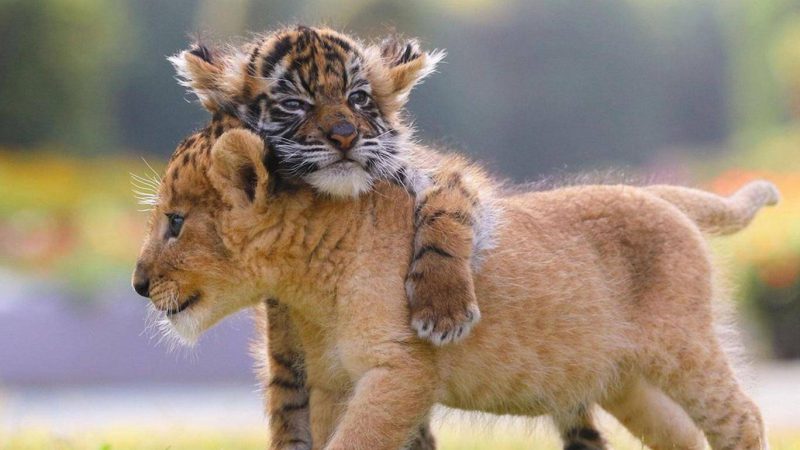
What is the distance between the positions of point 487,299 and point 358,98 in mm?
1092

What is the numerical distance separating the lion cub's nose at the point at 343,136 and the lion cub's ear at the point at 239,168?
311 millimetres

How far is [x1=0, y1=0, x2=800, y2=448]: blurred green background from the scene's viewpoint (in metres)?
16.2

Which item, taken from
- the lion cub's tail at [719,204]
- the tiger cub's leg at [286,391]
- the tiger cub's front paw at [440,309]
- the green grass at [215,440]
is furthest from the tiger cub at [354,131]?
the green grass at [215,440]

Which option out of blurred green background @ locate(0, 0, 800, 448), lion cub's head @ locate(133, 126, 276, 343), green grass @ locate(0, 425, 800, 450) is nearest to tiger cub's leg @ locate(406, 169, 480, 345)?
lion cub's head @ locate(133, 126, 276, 343)

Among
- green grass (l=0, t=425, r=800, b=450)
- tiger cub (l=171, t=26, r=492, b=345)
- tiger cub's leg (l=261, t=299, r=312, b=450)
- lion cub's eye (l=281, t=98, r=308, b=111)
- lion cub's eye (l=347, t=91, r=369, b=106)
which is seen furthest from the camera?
green grass (l=0, t=425, r=800, b=450)

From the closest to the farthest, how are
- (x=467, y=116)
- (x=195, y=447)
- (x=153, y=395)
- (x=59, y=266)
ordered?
(x=195, y=447) → (x=153, y=395) → (x=59, y=266) → (x=467, y=116)

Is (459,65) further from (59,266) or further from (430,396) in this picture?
(430,396)

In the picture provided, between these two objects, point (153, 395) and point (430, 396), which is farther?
point (153, 395)

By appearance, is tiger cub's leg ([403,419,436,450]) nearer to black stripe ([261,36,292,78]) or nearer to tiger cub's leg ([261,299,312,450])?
tiger cub's leg ([261,299,312,450])

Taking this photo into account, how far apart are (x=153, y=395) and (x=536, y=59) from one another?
10.5 metres

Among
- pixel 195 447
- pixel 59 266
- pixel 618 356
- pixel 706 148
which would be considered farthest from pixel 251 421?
pixel 706 148

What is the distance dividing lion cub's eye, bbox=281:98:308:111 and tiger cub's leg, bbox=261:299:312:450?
98 cm

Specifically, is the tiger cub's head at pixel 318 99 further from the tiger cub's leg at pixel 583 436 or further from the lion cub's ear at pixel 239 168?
the tiger cub's leg at pixel 583 436

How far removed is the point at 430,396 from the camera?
586cm
